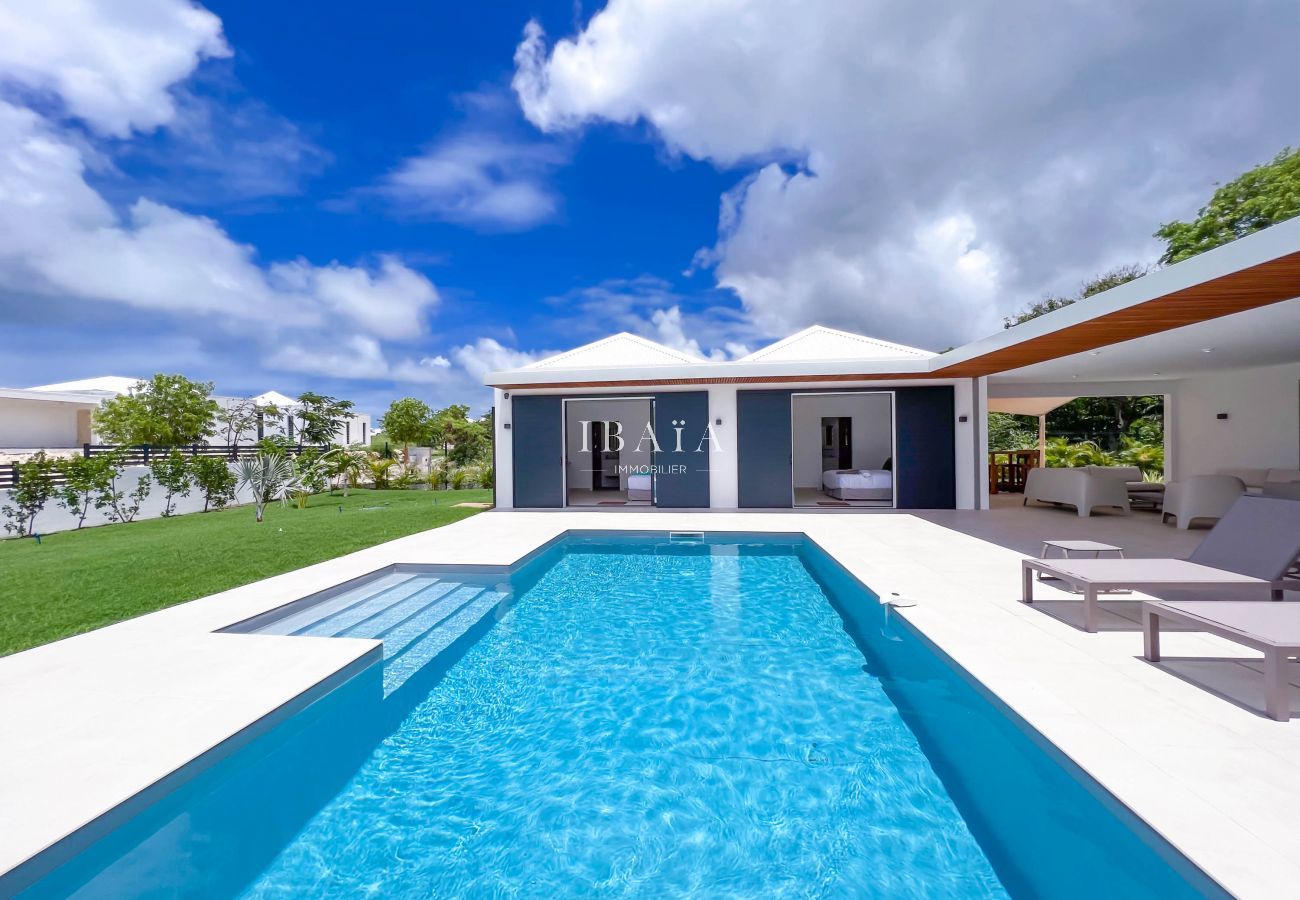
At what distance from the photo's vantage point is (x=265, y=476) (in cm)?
1304

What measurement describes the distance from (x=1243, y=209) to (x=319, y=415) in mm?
34415

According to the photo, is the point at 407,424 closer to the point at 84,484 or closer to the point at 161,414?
the point at 161,414

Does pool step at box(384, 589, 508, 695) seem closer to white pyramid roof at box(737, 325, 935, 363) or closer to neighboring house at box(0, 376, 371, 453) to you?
white pyramid roof at box(737, 325, 935, 363)

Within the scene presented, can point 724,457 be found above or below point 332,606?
above

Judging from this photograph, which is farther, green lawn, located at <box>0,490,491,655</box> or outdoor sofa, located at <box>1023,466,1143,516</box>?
outdoor sofa, located at <box>1023,466,1143,516</box>

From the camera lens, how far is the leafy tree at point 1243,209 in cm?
1800

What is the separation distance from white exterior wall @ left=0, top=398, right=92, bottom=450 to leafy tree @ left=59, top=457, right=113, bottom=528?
699 inches

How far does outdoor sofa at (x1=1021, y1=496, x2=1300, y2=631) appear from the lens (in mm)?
4402

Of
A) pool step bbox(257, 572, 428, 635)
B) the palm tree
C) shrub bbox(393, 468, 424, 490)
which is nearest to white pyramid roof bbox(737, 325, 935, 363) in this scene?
pool step bbox(257, 572, 428, 635)

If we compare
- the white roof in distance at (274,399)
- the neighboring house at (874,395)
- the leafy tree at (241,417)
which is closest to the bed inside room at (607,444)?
the neighboring house at (874,395)

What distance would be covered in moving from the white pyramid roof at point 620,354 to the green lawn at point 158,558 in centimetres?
446

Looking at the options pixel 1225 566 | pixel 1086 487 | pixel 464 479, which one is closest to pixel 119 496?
pixel 464 479

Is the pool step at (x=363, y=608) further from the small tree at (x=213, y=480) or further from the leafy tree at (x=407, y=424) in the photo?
the leafy tree at (x=407, y=424)

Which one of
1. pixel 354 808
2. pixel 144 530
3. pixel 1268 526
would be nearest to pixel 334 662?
pixel 354 808
